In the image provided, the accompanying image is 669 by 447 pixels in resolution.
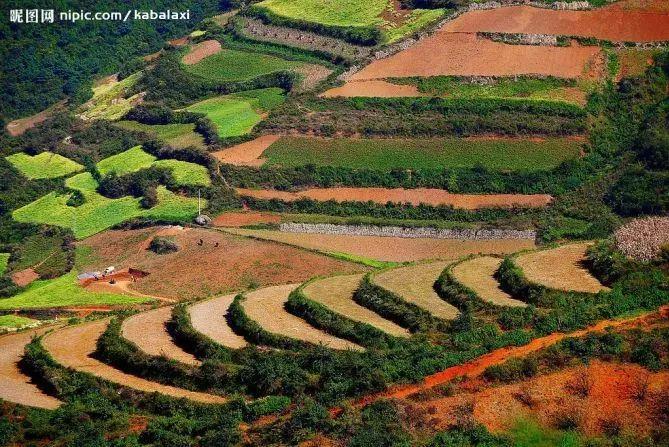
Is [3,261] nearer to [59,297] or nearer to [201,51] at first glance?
[59,297]

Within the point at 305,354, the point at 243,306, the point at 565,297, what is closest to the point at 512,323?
the point at 565,297

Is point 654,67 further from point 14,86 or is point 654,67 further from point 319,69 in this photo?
point 14,86

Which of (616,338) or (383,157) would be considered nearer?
(616,338)

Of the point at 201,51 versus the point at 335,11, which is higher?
the point at 335,11

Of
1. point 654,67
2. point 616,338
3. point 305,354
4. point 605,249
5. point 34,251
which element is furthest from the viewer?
point 654,67

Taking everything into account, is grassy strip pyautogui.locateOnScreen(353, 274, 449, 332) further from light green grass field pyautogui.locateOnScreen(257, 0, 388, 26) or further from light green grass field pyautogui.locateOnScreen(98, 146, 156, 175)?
light green grass field pyautogui.locateOnScreen(257, 0, 388, 26)

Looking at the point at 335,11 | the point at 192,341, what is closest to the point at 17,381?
the point at 192,341
